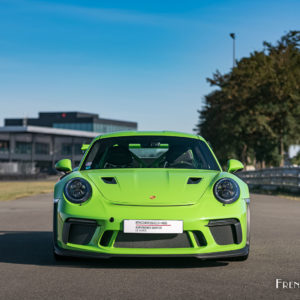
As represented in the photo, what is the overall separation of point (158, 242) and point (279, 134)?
3306cm

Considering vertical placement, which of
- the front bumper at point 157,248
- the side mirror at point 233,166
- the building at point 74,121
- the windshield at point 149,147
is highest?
the building at point 74,121

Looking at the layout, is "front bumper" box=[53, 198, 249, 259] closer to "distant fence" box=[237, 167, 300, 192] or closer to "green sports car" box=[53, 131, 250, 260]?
"green sports car" box=[53, 131, 250, 260]

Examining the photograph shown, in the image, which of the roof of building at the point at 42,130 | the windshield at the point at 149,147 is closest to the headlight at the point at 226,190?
the windshield at the point at 149,147

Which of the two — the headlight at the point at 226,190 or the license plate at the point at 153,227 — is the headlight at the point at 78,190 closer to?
the license plate at the point at 153,227

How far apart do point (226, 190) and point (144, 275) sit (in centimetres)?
111

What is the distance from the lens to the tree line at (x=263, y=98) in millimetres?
33875

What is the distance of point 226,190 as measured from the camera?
5.61m

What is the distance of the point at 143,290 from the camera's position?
464 cm

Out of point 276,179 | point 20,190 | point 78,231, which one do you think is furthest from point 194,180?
point 20,190

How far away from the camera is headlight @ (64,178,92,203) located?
549cm

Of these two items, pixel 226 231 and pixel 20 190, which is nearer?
pixel 226 231

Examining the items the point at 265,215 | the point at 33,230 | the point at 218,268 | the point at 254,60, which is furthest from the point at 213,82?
the point at 218,268

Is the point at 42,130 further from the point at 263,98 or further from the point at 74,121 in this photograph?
the point at 263,98

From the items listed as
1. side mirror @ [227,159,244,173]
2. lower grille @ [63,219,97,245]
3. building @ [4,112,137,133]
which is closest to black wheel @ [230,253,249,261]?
side mirror @ [227,159,244,173]
